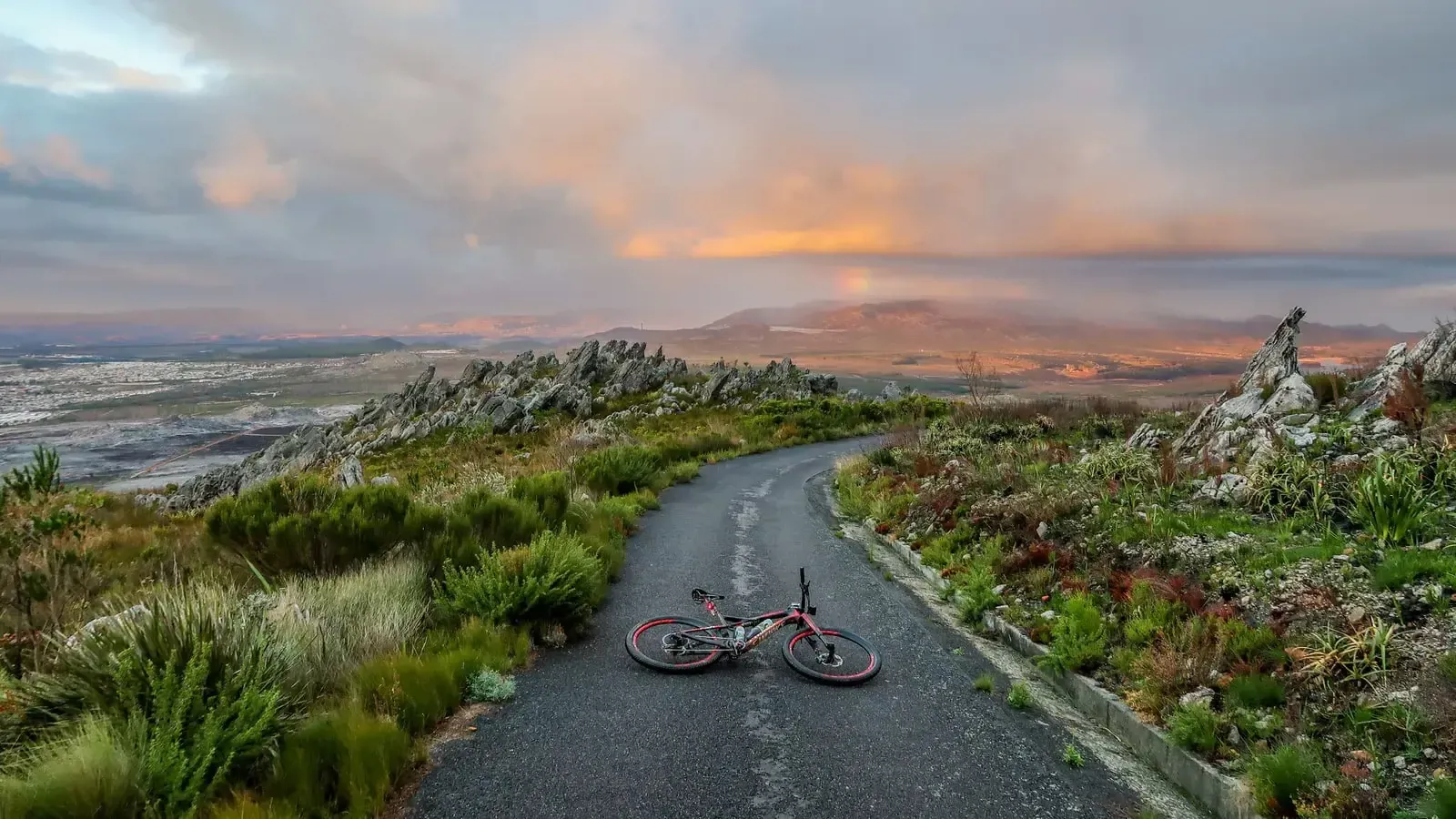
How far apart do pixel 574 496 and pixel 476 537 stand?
4.94m

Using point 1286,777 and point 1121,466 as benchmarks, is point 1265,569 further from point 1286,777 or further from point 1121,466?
point 1121,466

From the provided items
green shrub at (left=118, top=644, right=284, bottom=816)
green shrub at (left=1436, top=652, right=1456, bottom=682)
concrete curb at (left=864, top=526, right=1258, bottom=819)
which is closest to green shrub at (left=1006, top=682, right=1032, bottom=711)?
concrete curb at (left=864, top=526, right=1258, bottom=819)

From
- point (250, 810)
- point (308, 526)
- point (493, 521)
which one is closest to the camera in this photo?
point (250, 810)

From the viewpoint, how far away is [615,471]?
18.4 metres

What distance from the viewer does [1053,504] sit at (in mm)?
10781

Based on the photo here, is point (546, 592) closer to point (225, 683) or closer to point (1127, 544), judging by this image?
point (225, 683)

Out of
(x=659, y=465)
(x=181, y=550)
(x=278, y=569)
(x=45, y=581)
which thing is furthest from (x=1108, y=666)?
(x=659, y=465)

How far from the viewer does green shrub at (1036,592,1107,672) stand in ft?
22.9

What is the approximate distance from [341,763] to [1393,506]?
10684 millimetres

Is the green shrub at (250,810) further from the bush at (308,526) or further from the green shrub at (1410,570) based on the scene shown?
the green shrub at (1410,570)

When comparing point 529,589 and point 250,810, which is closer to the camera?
point 250,810

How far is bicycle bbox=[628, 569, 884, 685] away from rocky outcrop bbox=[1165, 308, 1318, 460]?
27.1ft

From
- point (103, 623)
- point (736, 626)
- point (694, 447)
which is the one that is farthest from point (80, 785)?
point (694, 447)

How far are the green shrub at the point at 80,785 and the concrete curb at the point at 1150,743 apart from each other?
6.82 meters
